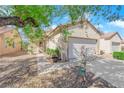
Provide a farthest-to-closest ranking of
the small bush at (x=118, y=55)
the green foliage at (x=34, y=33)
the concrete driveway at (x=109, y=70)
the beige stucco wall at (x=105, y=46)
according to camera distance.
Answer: the beige stucco wall at (x=105, y=46)
the small bush at (x=118, y=55)
the concrete driveway at (x=109, y=70)
the green foliage at (x=34, y=33)

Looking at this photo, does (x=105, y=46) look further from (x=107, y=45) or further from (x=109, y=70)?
(x=109, y=70)

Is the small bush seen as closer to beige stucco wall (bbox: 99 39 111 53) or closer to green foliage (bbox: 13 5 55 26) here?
beige stucco wall (bbox: 99 39 111 53)

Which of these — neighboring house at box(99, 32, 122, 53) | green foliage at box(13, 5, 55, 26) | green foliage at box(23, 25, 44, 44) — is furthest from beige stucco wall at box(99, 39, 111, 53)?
green foliage at box(13, 5, 55, 26)

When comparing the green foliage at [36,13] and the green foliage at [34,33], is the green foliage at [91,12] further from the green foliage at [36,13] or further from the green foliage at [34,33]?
the green foliage at [34,33]

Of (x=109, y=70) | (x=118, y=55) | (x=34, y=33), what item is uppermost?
(x=34, y=33)

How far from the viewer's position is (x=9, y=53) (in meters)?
7.33

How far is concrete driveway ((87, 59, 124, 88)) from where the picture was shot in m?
5.98

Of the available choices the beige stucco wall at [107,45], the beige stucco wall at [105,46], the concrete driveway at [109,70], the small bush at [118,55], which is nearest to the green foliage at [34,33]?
the concrete driveway at [109,70]

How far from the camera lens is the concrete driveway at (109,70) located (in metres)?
5.98

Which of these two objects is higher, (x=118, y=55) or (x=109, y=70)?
(x=118, y=55)

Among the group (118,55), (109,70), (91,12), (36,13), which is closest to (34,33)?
(36,13)

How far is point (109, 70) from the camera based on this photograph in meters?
7.45
